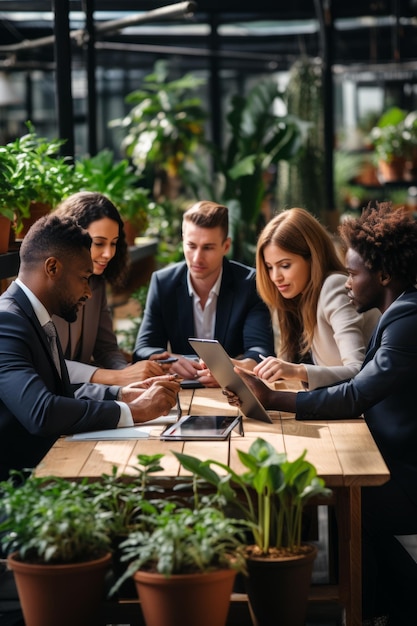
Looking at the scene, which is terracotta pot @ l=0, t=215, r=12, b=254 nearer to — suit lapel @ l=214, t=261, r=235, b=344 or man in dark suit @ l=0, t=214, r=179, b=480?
man in dark suit @ l=0, t=214, r=179, b=480

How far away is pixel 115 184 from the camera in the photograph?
18.1 ft

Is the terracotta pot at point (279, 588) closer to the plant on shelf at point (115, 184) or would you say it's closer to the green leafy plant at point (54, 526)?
the green leafy plant at point (54, 526)

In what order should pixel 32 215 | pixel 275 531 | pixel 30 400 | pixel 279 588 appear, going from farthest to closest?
pixel 32 215 < pixel 30 400 < pixel 275 531 < pixel 279 588

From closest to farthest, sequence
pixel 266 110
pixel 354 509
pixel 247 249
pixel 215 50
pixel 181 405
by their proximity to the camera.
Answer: pixel 354 509, pixel 181 405, pixel 247 249, pixel 266 110, pixel 215 50

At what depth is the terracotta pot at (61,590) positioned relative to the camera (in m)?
2.18

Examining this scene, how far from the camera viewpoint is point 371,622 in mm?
3166

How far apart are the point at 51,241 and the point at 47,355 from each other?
0.34 meters

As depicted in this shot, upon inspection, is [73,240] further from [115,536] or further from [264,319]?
[264,319]

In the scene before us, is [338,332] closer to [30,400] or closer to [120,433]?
[120,433]

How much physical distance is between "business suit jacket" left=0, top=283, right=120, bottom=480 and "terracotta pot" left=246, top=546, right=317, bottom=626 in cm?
79

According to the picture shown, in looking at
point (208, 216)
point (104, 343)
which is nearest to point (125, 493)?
point (104, 343)

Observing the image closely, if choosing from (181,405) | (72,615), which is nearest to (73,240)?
(181,405)

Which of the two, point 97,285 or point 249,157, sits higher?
point 249,157

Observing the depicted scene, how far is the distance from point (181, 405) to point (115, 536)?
1.05 m
